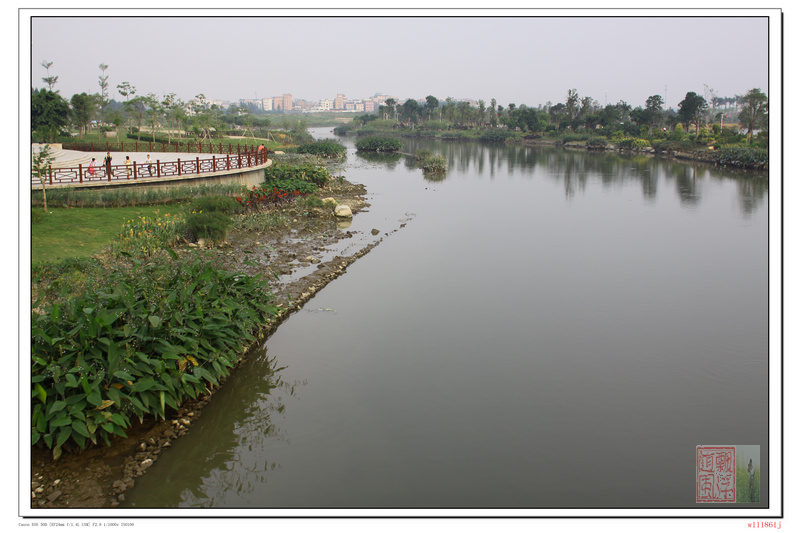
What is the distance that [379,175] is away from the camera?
34500 mm

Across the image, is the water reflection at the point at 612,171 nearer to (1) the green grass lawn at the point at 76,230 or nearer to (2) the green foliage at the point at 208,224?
(2) the green foliage at the point at 208,224

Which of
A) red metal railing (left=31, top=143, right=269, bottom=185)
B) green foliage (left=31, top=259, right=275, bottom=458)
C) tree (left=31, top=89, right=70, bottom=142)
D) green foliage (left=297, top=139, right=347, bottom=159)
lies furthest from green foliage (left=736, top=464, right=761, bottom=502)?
green foliage (left=297, top=139, right=347, bottom=159)

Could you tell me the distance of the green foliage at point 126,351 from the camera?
19.3ft

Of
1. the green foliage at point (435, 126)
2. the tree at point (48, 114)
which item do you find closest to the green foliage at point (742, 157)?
the tree at point (48, 114)

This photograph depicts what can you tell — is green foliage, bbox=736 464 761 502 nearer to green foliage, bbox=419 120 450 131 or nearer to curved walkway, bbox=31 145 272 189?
curved walkway, bbox=31 145 272 189

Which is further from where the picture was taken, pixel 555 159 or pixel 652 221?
pixel 555 159

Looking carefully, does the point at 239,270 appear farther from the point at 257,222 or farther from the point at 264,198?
the point at 264,198

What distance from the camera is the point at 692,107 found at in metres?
54.5
